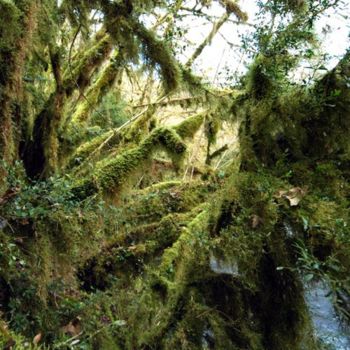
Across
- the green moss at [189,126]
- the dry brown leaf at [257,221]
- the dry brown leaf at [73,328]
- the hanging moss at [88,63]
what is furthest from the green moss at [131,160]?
the dry brown leaf at [257,221]

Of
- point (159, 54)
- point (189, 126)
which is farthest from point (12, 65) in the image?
point (189, 126)

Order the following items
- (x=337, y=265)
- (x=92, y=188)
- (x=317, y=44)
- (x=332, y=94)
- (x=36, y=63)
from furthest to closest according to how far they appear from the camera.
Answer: (x=36, y=63) < (x=92, y=188) < (x=317, y=44) < (x=332, y=94) < (x=337, y=265)

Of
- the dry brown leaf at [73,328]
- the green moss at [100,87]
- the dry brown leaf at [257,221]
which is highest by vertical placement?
the green moss at [100,87]

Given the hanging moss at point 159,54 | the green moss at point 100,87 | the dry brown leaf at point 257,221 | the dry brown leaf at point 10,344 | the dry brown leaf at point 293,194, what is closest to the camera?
the dry brown leaf at point 10,344

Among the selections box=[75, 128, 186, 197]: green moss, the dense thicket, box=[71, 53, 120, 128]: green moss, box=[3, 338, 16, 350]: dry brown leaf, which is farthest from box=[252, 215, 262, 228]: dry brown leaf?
box=[71, 53, 120, 128]: green moss

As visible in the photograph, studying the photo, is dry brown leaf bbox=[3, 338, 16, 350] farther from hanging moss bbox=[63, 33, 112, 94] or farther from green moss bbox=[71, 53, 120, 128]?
green moss bbox=[71, 53, 120, 128]

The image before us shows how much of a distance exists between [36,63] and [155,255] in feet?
9.98

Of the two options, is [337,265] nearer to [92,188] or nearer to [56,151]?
[92,188]

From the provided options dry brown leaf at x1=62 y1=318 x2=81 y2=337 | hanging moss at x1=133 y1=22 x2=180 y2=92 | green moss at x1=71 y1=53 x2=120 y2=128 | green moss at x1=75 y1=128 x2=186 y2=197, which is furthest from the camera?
green moss at x1=71 y1=53 x2=120 y2=128

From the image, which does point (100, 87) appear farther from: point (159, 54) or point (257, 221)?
point (257, 221)

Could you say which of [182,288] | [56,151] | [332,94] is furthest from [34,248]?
[332,94]

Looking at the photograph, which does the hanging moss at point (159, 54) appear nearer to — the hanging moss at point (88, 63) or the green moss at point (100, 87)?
the hanging moss at point (88, 63)

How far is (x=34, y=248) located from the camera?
338cm

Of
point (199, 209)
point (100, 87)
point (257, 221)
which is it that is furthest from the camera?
point (100, 87)
